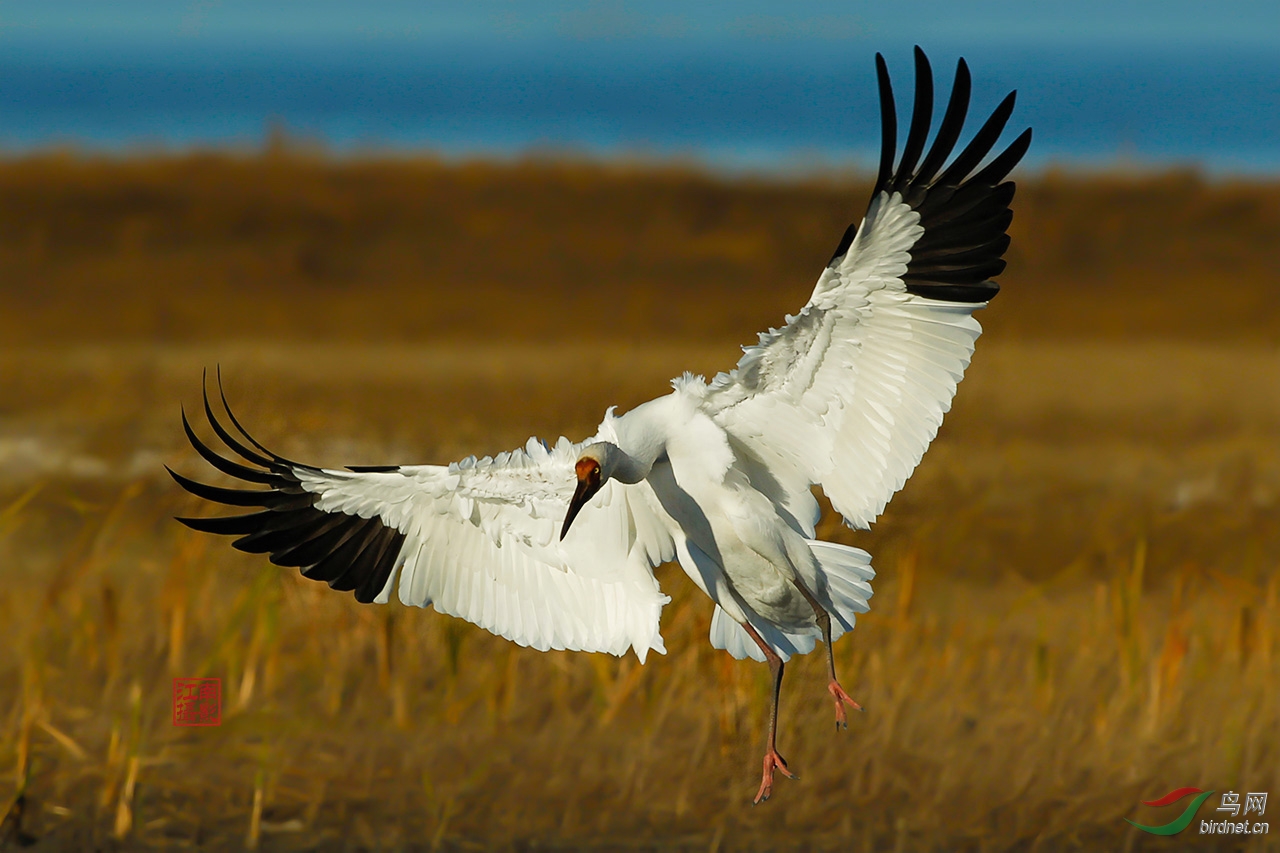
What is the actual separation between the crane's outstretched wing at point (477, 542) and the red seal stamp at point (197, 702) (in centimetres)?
119

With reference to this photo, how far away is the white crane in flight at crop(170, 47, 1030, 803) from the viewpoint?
165 inches

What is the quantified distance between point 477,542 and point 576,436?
253cm

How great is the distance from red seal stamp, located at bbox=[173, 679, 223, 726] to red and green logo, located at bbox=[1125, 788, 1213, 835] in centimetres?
344

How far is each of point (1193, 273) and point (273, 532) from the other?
11358 mm

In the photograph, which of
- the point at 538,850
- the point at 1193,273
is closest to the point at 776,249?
the point at 1193,273

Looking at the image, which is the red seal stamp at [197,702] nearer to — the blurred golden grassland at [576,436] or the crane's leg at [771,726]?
the blurred golden grassland at [576,436]

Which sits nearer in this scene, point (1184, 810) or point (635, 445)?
point (635, 445)

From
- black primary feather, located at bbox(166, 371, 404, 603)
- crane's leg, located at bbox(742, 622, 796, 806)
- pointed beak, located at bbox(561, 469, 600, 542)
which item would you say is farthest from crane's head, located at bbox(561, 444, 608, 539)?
black primary feather, located at bbox(166, 371, 404, 603)

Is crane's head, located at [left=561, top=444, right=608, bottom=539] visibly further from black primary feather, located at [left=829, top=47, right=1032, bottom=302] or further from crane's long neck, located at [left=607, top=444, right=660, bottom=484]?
black primary feather, located at [left=829, top=47, right=1032, bottom=302]

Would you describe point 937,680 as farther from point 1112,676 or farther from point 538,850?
point 538,850

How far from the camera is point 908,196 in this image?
418 centimetres

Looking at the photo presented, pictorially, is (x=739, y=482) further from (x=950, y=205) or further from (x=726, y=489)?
(x=950, y=205)

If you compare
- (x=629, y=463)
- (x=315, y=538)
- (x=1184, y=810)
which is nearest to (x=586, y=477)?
(x=629, y=463)

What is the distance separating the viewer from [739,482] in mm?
4453
